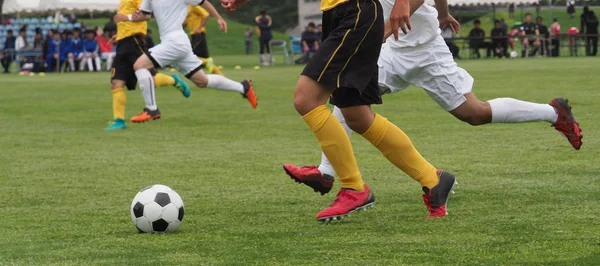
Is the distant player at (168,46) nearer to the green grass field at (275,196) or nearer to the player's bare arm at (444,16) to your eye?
the green grass field at (275,196)

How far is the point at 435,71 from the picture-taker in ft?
20.0

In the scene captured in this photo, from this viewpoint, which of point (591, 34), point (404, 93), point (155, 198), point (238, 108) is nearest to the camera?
point (155, 198)

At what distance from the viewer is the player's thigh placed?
6.09 metres

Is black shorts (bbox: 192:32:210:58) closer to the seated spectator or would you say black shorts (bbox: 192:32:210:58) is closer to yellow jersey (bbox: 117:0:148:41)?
yellow jersey (bbox: 117:0:148:41)

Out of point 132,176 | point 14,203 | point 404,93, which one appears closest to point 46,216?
point 14,203

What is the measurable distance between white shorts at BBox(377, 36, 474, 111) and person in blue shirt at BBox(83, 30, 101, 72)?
3234 cm

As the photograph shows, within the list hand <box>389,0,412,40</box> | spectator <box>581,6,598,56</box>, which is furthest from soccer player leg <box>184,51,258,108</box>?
spectator <box>581,6,598,56</box>

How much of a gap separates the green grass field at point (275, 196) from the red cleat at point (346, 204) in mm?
63

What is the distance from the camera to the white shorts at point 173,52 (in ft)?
42.4

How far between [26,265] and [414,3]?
2.55 meters

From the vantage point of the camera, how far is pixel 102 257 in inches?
184

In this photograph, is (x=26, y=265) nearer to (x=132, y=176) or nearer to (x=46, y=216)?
(x=46, y=216)

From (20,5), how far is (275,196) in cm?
3881

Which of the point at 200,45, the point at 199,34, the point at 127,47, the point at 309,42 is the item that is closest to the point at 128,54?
the point at 127,47
